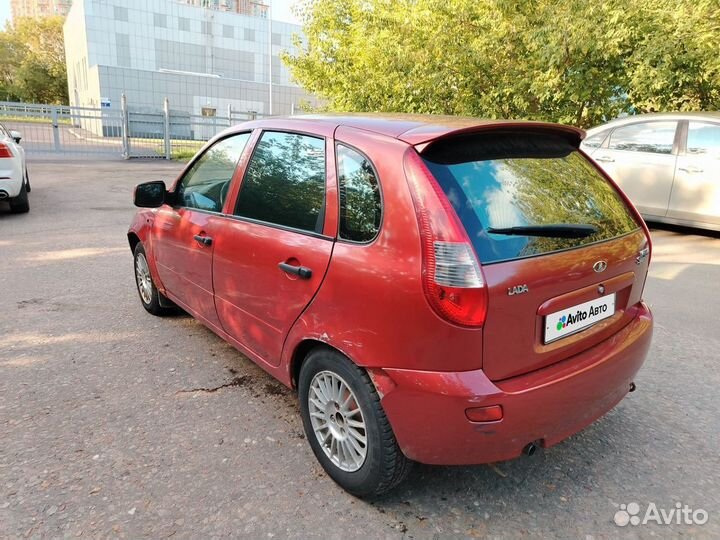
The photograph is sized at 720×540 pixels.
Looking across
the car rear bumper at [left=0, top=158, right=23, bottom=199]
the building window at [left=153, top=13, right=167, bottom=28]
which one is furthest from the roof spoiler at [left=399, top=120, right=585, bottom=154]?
the building window at [left=153, top=13, right=167, bottom=28]

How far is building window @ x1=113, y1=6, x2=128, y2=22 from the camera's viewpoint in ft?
168

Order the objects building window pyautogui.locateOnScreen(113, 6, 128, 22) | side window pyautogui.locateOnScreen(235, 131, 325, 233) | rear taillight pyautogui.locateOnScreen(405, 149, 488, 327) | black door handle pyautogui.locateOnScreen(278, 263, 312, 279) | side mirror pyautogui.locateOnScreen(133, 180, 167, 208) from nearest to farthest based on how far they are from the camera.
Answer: rear taillight pyautogui.locateOnScreen(405, 149, 488, 327) < black door handle pyautogui.locateOnScreen(278, 263, 312, 279) < side window pyautogui.locateOnScreen(235, 131, 325, 233) < side mirror pyautogui.locateOnScreen(133, 180, 167, 208) < building window pyautogui.locateOnScreen(113, 6, 128, 22)

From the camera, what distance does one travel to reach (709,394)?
336cm

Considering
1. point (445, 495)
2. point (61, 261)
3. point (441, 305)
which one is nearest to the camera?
point (441, 305)

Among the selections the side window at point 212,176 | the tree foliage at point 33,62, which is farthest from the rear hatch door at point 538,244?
the tree foliage at point 33,62

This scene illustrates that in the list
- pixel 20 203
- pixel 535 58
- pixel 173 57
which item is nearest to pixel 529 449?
pixel 20 203

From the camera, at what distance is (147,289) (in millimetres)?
4441

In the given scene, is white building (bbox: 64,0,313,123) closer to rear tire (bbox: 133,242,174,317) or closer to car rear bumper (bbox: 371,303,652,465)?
rear tire (bbox: 133,242,174,317)

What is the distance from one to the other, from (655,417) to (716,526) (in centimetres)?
87

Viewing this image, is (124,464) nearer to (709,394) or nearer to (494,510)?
(494,510)

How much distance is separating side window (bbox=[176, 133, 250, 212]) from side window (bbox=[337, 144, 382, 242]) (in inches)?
40.2

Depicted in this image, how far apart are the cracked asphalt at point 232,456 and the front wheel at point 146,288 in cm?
11

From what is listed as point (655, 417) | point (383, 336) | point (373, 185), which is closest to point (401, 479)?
point (383, 336)

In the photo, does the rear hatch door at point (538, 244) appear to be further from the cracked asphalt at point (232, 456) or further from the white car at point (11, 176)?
the white car at point (11, 176)
